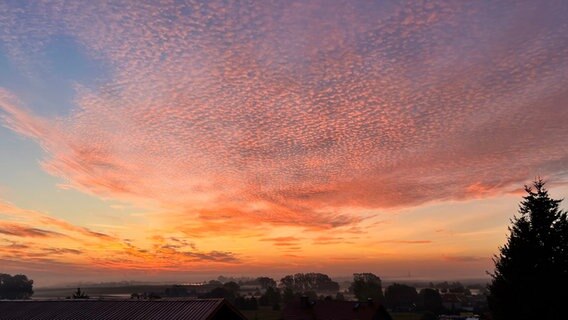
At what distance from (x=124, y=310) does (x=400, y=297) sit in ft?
454

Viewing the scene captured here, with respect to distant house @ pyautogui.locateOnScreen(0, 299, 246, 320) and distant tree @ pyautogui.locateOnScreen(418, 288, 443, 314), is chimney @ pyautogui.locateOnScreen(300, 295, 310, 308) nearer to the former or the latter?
distant house @ pyautogui.locateOnScreen(0, 299, 246, 320)

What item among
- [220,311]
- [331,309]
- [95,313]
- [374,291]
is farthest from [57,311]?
[374,291]

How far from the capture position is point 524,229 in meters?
37.4

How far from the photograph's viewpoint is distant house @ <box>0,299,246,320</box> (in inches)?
1266

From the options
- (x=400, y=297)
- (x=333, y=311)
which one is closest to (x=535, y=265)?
(x=333, y=311)

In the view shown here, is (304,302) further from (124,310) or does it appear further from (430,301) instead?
(430,301)

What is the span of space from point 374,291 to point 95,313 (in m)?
139

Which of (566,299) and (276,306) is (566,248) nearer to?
(566,299)

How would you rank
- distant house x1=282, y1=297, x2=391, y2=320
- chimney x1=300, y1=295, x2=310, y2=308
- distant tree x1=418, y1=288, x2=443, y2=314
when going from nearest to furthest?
1. distant house x1=282, y1=297, x2=391, y2=320
2. chimney x1=300, y1=295, x2=310, y2=308
3. distant tree x1=418, y1=288, x2=443, y2=314

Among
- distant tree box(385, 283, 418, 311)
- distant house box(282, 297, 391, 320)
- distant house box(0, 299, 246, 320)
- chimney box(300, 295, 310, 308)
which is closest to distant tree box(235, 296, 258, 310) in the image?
distant tree box(385, 283, 418, 311)

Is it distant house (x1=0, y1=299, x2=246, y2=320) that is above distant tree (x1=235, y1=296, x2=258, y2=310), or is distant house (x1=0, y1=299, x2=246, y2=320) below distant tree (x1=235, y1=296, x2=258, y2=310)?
above

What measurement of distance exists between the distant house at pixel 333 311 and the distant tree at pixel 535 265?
3838 centimetres

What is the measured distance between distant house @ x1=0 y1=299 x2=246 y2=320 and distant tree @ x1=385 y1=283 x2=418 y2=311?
428 ft

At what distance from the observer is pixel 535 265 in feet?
119
